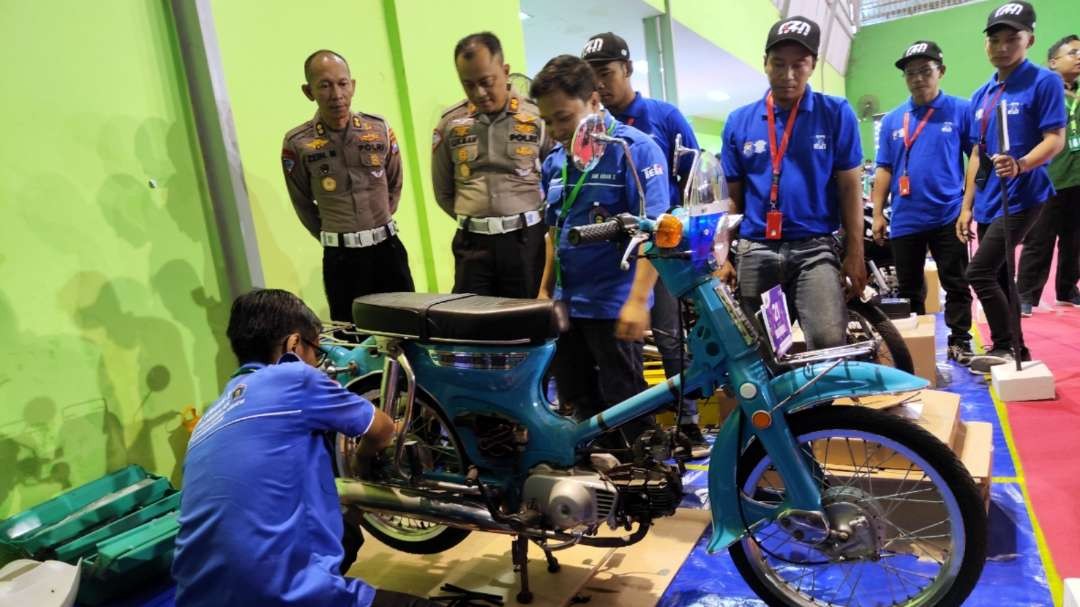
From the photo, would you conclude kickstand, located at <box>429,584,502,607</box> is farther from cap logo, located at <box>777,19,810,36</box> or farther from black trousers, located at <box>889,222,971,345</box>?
black trousers, located at <box>889,222,971,345</box>

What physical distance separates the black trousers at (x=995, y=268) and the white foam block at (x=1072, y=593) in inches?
100

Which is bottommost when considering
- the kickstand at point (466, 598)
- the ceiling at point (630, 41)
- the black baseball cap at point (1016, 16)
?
the kickstand at point (466, 598)

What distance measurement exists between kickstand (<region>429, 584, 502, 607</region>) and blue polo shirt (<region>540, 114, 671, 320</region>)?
0.90m

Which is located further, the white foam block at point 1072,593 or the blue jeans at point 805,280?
the blue jeans at point 805,280

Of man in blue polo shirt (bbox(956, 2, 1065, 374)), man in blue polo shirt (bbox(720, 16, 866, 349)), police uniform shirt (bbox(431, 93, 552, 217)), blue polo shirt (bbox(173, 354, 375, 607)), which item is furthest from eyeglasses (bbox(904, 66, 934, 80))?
blue polo shirt (bbox(173, 354, 375, 607))

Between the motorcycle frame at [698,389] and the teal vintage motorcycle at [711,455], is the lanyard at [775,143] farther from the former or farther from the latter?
the motorcycle frame at [698,389]

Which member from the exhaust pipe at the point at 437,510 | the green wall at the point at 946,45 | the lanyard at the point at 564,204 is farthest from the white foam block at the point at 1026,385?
the green wall at the point at 946,45

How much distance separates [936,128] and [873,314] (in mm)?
1656

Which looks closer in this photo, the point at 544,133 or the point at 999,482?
the point at 999,482

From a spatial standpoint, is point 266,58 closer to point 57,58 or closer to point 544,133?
point 57,58

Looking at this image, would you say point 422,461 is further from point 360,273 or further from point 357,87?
point 357,87

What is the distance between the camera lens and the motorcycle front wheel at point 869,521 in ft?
5.30

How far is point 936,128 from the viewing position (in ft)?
12.7

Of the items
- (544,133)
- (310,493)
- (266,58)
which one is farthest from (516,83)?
(310,493)
